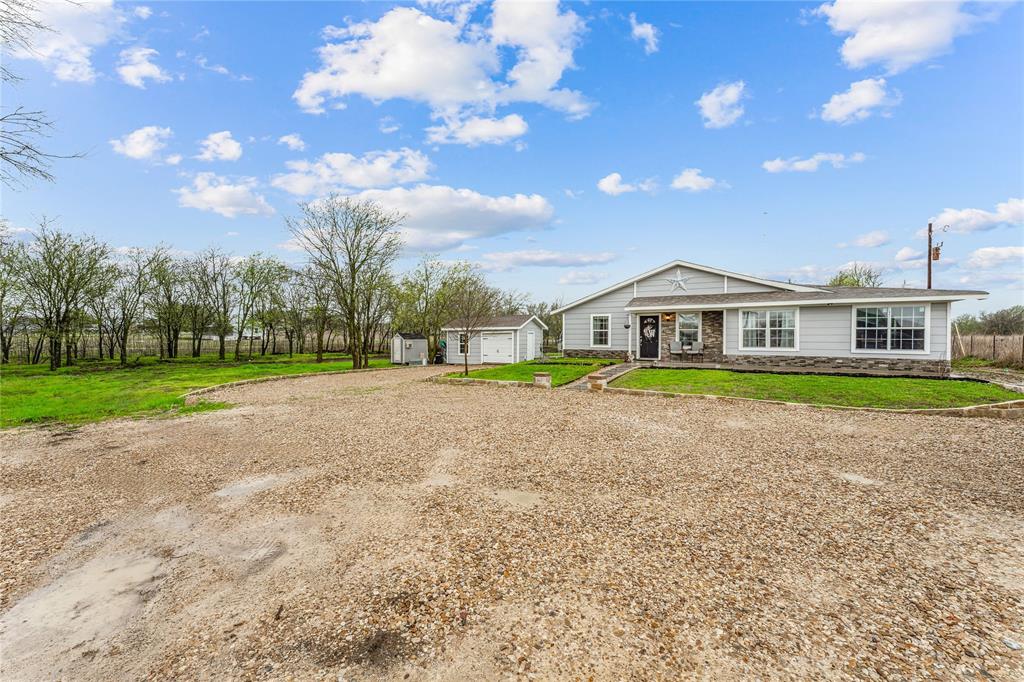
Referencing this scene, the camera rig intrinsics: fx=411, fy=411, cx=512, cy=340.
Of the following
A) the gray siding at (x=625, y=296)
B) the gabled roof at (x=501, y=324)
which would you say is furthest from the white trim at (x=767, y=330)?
the gabled roof at (x=501, y=324)

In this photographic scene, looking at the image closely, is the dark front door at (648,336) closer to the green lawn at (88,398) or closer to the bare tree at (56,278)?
the green lawn at (88,398)

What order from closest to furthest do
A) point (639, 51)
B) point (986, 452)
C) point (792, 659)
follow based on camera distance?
point (792, 659)
point (986, 452)
point (639, 51)

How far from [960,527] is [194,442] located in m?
10.6

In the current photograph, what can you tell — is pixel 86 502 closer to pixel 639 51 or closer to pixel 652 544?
pixel 652 544

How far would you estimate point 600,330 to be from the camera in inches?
810

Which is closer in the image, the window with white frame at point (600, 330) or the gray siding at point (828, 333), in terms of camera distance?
the gray siding at point (828, 333)

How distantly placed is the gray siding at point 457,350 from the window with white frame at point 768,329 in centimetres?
1593

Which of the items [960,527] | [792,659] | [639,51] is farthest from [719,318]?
[792,659]

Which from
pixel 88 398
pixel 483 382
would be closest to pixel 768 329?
pixel 483 382

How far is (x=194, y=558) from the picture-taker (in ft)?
11.6

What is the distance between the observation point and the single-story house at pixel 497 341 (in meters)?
26.7

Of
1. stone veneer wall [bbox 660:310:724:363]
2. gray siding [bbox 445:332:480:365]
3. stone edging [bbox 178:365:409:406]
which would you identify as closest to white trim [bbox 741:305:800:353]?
stone veneer wall [bbox 660:310:724:363]

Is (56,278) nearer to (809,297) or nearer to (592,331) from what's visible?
(592,331)

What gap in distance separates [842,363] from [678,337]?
580 centimetres
